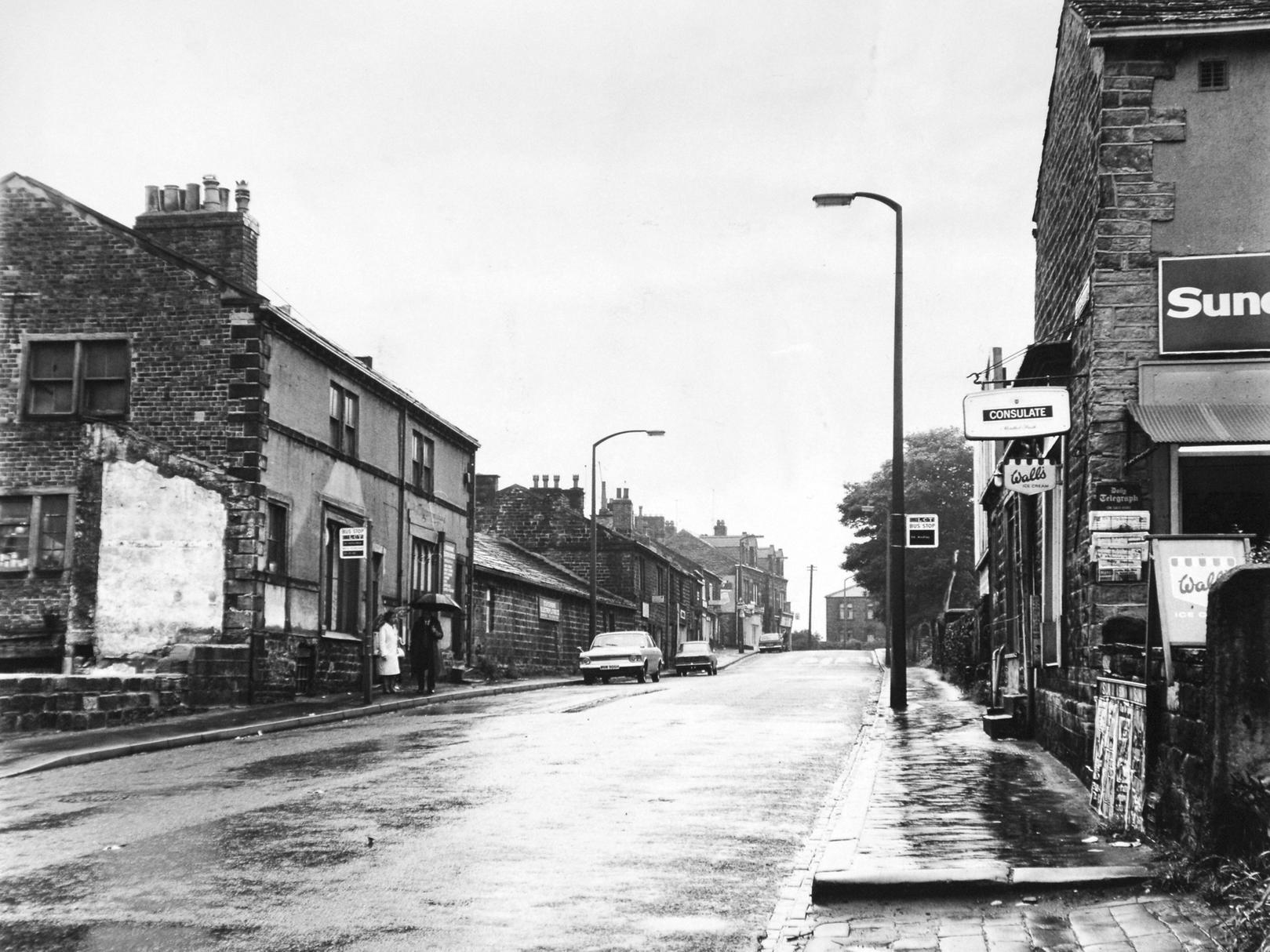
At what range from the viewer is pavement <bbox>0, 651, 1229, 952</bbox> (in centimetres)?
614

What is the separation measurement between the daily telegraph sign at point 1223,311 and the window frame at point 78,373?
1889cm

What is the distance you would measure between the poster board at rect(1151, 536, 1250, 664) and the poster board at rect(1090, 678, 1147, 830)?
1.42ft

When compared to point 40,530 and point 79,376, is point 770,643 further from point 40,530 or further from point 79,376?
point 40,530

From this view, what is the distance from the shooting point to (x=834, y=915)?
22.2ft

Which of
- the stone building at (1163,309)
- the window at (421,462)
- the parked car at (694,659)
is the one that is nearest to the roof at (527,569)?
the parked car at (694,659)

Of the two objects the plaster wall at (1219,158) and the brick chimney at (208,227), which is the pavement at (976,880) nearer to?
the plaster wall at (1219,158)

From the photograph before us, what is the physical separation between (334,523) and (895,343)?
12.3 m

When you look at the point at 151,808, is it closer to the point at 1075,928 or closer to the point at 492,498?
the point at 1075,928

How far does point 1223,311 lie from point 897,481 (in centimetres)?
1156

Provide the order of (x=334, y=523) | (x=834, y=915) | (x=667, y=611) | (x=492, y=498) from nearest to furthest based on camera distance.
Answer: (x=834, y=915)
(x=334, y=523)
(x=492, y=498)
(x=667, y=611)

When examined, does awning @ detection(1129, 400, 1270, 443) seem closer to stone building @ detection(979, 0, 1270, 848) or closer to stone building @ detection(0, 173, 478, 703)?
stone building @ detection(979, 0, 1270, 848)

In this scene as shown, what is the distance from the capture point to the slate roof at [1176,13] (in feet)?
41.9

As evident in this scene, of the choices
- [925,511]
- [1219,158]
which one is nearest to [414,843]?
[1219,158]

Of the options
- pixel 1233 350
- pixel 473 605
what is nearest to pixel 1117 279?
pixel 1233 350
